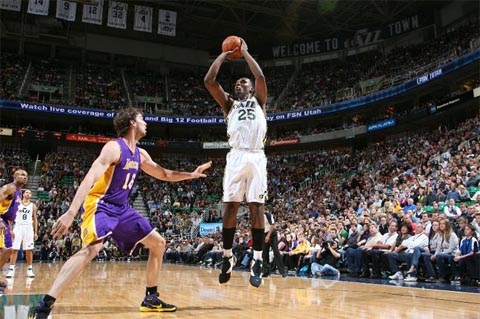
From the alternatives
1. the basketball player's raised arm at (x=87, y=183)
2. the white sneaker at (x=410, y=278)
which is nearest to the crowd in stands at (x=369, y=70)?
the white sneaker at (x=410, y=278)

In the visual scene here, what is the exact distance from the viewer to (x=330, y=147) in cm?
2886

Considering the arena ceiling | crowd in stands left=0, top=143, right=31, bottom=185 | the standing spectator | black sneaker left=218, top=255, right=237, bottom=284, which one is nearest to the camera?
black sneaker left=218, top=255, right=237, bottom=284

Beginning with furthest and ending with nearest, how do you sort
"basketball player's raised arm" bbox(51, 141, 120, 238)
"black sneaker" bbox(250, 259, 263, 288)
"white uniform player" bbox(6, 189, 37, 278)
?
"white uniform player" bbox(6, 189, 37, 278)
"black sneaker" bbox(250, 259, 263, 288)
"basketball player's raised arm" bbox(51, 141, 120, 238)

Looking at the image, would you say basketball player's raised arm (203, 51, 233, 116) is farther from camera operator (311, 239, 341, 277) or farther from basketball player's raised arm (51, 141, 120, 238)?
camera operator (311, 239, 341, 277)

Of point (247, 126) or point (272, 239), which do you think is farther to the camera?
point (272, 239)

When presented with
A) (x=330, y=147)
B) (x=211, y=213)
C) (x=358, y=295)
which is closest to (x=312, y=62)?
(x=330, y=147)

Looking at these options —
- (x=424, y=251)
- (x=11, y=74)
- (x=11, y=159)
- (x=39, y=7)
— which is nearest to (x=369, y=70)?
(x=39, y=7)

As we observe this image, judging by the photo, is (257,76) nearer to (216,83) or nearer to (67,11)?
(216,83)

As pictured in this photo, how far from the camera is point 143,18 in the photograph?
80.8 ft

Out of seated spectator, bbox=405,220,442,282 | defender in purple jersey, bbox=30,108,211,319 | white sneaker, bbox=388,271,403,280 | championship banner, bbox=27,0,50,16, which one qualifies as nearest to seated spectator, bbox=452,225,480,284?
seated spectator, bbox=405,220,442,282

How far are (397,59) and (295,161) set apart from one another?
836 cm

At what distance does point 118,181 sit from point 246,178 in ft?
4.91

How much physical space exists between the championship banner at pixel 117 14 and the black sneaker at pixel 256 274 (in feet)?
74.0

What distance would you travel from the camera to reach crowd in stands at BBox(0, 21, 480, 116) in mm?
25453
